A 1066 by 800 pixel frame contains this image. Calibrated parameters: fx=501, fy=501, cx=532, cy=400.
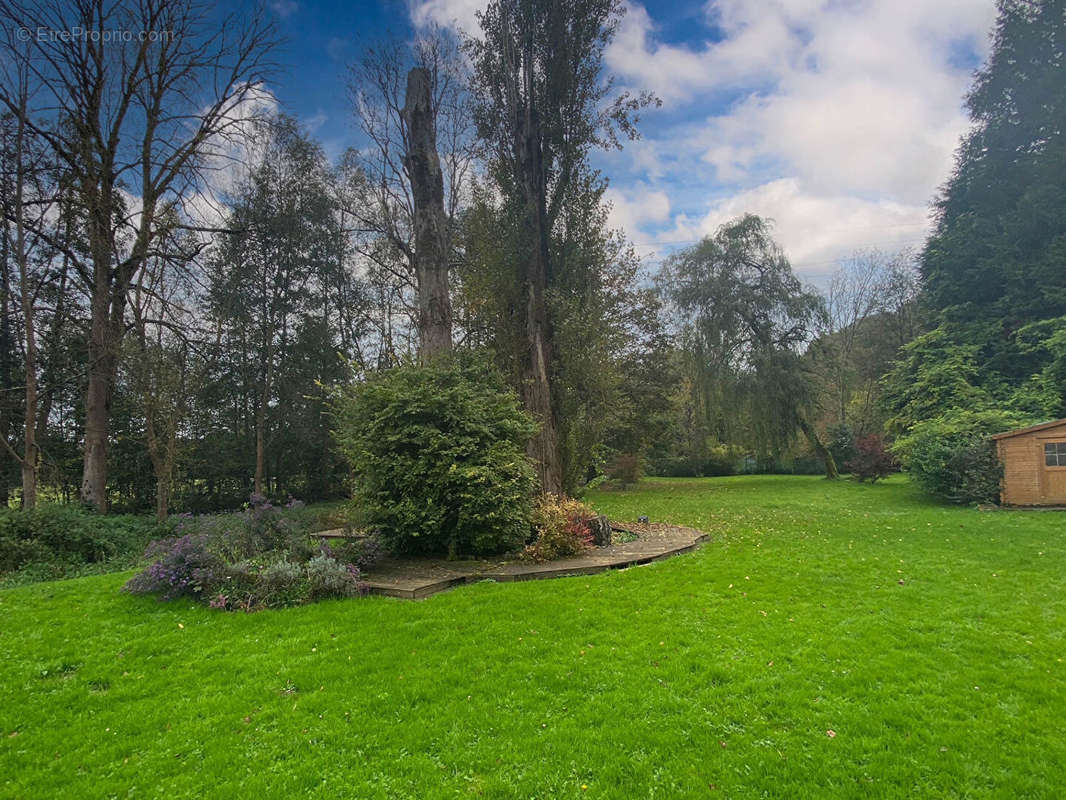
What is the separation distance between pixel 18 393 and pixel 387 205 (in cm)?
1144

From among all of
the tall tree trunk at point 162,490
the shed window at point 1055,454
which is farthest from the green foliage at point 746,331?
the tall tree trunk at point 162,490

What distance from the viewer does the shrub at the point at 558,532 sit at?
688 centimetres

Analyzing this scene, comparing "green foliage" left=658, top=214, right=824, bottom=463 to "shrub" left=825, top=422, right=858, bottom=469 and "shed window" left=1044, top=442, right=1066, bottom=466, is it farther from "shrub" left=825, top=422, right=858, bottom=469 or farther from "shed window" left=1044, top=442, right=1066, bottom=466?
"shed window" left=1044, top=442, right=1066, bottom=466

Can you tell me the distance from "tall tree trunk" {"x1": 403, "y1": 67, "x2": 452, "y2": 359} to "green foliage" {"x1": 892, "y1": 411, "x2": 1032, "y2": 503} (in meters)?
13.3

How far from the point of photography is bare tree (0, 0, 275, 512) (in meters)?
10.6

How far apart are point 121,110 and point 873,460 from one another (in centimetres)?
2573

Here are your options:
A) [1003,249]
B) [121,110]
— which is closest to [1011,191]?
[1003,249]

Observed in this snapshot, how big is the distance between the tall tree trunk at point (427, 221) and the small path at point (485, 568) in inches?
163

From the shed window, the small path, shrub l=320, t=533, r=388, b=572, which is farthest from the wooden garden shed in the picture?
shrub l=320, t=533, r=388, b=572

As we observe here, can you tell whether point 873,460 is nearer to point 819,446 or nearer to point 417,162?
point 819,446

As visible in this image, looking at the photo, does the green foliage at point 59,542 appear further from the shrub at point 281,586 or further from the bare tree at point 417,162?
the bare tree at point 417,162

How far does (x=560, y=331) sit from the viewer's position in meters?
9.63

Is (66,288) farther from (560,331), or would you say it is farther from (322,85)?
(560,331)

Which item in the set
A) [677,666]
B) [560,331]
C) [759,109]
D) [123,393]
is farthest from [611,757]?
[123,393]
